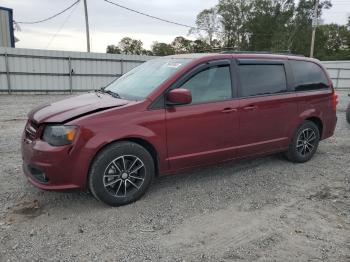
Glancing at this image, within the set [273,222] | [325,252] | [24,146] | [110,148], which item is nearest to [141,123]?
[110,148]

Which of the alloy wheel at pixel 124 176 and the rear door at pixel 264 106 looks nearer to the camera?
the alloy wheel at pixel 124 176

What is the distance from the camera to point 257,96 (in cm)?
491

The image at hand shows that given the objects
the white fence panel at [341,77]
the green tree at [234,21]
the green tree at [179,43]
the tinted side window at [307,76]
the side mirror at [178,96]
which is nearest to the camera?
the side mirror at [178,96]

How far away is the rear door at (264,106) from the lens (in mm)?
4805

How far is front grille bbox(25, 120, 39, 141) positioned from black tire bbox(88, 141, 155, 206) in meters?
0.76

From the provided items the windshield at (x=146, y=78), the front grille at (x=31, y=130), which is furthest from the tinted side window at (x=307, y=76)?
the front grille at (x=31, y=130)

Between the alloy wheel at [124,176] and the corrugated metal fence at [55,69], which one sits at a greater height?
the corrugated metal fence at [55,69]

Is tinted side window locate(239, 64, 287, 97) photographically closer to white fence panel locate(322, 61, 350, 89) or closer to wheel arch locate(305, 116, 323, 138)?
wheel arch locate(305, 116, 323, 138)

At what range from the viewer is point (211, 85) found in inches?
178

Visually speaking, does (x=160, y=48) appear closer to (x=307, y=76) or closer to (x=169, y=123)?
(x=307, y=76)

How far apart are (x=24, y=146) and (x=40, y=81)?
1454 centimetres

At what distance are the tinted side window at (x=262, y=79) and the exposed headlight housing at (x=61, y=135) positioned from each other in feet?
7.88

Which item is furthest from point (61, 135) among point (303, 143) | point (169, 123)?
point (303, 143)

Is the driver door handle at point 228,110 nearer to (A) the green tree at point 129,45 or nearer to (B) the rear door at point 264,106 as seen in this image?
(B) the rear door at point 264,106
